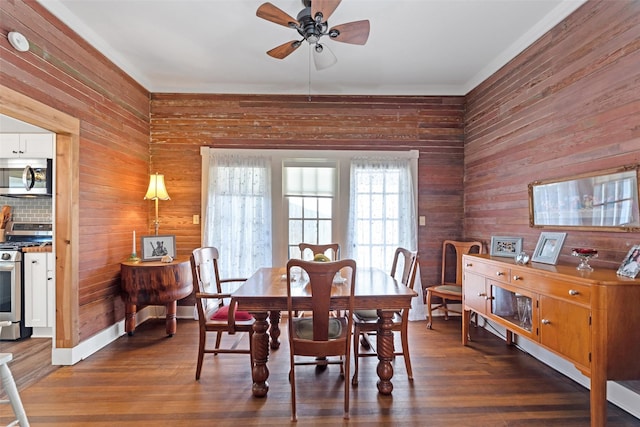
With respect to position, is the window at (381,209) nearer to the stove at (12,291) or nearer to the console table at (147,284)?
the console table at (147,284)

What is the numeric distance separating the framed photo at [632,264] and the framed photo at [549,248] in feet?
1.46

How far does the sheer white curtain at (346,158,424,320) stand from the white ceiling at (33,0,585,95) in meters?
0.99

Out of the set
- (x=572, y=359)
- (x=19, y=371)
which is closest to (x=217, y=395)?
(x=19, y=371)

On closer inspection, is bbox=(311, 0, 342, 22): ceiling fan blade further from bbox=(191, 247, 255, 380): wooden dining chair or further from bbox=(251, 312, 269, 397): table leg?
bbox=(251, 312, 269, 397): table leg

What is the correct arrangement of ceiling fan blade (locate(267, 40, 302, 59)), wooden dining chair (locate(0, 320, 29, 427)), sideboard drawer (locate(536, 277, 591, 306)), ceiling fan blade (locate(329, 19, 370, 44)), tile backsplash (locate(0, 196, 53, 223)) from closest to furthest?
wooden dining chair (locate(0, 320, 29, 427)) < sideboard drawer (locate(536, 277, 591, 306)) < ceiling fan blade (locate(329, 19, 370, 44)) < ceiling fan blade (locate(267, 40, 302, 59)) < tile backsplash (locate(0, 196, 53, 223))

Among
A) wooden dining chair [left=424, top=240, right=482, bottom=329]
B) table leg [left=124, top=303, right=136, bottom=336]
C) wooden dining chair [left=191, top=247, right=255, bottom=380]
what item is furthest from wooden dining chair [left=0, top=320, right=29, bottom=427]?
wooden dining chair [left=424, top=240, right=482, bottom=329]

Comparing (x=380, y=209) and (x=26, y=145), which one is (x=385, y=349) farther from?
(x=26, y=145)

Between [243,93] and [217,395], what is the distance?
3.35 m

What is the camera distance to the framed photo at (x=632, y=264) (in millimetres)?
1798

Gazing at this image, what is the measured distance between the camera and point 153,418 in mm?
2025

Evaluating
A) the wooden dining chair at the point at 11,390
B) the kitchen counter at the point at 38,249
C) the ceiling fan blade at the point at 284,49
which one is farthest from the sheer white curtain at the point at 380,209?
the kitchen counter at the point at 38,249

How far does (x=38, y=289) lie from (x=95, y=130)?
1.74 m

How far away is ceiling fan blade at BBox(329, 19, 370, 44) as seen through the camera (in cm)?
224

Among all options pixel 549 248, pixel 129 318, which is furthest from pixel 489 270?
pixel 129 318
